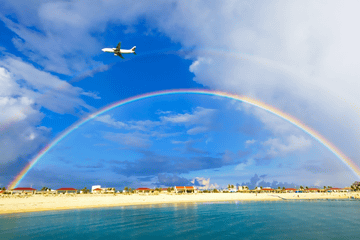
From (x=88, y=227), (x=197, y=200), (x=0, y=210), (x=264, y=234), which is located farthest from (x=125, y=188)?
(x=264, y=234)

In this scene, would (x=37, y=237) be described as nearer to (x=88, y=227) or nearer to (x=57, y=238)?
(x=57, y=238)

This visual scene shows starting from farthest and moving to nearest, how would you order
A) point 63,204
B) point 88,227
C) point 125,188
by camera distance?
point 125,188
point 63,204
point 88,227

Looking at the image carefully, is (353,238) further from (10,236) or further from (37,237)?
(10,236)

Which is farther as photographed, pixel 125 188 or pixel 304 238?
pixel 125 188

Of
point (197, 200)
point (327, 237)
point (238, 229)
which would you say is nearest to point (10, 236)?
point (238, 229)

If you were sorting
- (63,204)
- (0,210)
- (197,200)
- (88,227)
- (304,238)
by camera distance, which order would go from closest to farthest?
1. (304,238)
2. (88,227)
3. (0,210)
4. (63,204)
5. (197,200)

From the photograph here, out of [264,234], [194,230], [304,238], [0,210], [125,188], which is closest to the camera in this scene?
[304,238]

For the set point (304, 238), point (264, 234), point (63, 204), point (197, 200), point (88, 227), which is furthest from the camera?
point (197, 200)

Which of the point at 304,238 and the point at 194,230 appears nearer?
the point at 304,238
